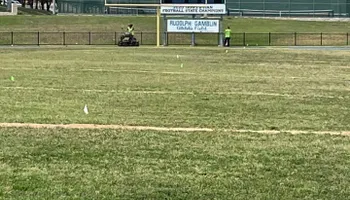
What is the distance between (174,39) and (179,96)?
42.5 meters

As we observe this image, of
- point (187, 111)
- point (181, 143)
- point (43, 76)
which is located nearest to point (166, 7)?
point (43, 76)

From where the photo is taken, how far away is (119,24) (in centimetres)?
6538

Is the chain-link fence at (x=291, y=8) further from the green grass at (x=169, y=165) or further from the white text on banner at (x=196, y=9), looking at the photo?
the green grass at (x=169, y=165)

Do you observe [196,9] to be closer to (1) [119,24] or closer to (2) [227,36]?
(2) [227,36]

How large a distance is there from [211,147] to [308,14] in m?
73.9

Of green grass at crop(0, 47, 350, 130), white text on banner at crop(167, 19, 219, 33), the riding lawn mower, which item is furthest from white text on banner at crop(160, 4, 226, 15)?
green grass at crop(0, 47, 350, 130)

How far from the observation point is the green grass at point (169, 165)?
21.8ft

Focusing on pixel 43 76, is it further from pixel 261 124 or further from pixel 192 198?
pixel 192 198

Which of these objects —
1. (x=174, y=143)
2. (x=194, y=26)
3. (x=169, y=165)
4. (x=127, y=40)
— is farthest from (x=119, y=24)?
(x=169, y=165)

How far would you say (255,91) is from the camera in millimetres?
17156

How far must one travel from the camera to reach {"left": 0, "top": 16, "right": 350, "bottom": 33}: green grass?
62594 millimetres

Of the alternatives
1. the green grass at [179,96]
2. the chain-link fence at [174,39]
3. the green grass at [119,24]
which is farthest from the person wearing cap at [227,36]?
the green grass at [179,96]

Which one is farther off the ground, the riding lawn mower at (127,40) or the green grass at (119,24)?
the green grass at (119,24)

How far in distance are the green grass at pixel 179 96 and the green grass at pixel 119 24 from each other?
1494 inches
